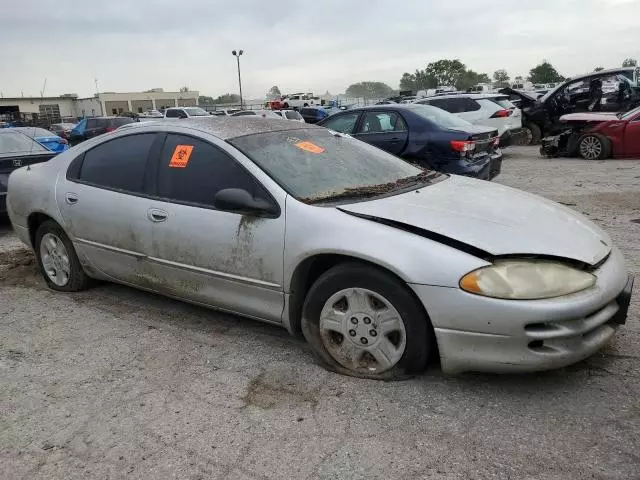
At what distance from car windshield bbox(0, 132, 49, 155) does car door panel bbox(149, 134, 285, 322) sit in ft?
16.3

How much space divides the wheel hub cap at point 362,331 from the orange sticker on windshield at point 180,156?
4.89 feet

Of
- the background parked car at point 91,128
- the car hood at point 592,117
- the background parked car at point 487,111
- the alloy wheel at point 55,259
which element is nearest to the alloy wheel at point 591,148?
the car hood at point 592,117

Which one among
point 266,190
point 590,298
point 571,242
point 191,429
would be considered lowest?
point 191,429

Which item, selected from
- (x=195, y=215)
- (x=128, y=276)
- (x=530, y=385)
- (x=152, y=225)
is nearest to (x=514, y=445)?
(x=530, y=385)

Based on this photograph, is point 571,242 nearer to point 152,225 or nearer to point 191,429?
point 191,429

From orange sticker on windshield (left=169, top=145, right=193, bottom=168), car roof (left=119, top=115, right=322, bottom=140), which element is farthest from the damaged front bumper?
orange sticker on windshield (left=169, top=145, right=193, bottom=168)

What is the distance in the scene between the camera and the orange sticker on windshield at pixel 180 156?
3826mm

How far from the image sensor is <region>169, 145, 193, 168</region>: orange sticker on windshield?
3.83 meters

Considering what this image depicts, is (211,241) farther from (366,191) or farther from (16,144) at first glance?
(16,144)

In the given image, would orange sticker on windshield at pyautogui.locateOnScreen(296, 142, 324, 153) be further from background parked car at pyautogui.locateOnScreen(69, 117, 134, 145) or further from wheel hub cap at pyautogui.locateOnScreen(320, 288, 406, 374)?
background parked car at pyautogui.locateOnScreen(69, 117, 134, 145)

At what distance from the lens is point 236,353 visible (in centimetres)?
355

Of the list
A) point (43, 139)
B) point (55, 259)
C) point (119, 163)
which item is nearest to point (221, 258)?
point (119, 163)

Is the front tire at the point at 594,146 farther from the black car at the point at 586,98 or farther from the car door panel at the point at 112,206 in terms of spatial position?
the car door panel at the point at 112,206

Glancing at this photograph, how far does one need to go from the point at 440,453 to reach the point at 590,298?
1049 mm
